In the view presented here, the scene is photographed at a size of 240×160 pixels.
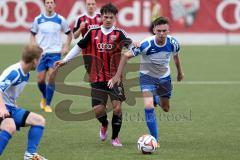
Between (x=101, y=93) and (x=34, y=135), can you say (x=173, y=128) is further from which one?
(x=34, y=135)

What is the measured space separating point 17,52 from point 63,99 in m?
10.9

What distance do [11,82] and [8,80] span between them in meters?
0.05

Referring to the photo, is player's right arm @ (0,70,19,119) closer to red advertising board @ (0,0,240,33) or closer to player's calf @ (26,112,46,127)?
player's calf @ (26,112,46,127)

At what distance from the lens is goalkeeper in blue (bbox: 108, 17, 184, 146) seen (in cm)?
1056

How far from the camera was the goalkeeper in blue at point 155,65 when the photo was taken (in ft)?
34.6

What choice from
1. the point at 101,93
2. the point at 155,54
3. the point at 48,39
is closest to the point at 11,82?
the point at 101,93

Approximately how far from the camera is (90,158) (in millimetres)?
9609

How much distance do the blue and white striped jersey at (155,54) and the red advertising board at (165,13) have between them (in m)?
19.9

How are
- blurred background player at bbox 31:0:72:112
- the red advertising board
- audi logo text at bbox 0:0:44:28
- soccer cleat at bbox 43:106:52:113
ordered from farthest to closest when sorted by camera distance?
the red advertising board → audi logo text at bbox 0:0:44:28 → blurred background player at bbox 31:0:72:112 → soccer cleat at bbox 43:106:52:113

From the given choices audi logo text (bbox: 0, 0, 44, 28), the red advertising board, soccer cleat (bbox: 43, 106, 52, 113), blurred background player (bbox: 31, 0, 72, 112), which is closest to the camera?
soccer cleat (bbox: 43, 106, 52, 113)

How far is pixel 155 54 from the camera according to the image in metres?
11.0

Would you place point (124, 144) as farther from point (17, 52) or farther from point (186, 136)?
point (17, 52)

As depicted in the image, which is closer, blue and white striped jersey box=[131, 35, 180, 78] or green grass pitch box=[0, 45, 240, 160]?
green grass pitch box=[0, 45, 240, 160]

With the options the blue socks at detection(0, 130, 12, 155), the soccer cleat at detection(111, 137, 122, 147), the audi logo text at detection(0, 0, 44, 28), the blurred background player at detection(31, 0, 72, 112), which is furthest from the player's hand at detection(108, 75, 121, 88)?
the audi logo text at detection(0, 0, 44, 28)
